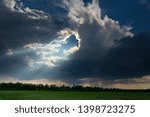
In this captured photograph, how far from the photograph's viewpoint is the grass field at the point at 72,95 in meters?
12.1

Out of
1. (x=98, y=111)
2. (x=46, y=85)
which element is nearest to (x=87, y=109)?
(x=98, y=111)

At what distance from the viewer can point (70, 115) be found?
1166 centimetres

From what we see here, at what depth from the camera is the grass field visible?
1213 centimetres

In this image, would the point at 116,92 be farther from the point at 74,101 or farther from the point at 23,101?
the point at 23,101

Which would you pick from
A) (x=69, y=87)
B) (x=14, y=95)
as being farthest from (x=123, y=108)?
(x=14, y=95)

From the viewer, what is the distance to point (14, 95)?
40.3 feet

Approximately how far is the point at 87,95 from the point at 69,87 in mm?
345

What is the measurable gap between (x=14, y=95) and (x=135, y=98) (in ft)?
6.53

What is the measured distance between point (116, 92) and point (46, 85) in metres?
1.16

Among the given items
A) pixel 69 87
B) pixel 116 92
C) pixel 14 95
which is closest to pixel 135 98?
pixel 116 92

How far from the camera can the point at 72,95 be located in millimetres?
12195

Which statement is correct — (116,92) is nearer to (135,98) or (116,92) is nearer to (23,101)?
(135,98)

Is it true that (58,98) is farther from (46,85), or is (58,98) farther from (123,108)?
(123,108)

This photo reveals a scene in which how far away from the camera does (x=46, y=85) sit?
12.3 m
